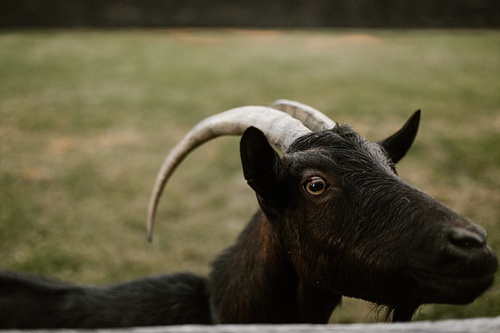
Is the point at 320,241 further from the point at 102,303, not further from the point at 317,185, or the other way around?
the point at 102,303

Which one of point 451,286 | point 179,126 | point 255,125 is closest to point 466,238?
point 451,286

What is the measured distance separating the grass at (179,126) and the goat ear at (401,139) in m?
1.22

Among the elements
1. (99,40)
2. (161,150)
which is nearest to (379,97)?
(161,150)

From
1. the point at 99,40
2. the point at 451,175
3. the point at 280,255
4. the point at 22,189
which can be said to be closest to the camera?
the point at 280,255

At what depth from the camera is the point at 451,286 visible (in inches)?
69.9

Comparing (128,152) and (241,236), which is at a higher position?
(241,236)

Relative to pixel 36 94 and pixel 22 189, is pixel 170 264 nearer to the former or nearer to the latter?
pixel 22 189

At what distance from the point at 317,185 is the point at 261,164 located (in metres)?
0.27

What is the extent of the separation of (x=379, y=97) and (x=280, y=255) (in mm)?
8614

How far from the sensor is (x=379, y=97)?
34.3ft

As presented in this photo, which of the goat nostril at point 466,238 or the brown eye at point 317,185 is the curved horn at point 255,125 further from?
the goat nostril at point 466,238

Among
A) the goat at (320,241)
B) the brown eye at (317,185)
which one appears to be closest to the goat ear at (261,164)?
the goat at (320,241)

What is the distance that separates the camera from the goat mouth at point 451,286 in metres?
1.74

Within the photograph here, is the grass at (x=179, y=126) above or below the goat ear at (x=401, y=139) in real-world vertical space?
below
